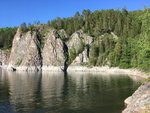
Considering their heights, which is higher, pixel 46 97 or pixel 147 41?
pixel 147 41

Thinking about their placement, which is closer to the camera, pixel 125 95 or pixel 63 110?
pixel 63 110

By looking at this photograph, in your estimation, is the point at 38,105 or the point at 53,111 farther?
the point at 38,105

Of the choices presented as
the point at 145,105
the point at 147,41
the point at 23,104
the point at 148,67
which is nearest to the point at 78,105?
the point at 23,104

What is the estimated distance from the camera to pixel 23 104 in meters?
77.8

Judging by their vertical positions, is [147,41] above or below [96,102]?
above

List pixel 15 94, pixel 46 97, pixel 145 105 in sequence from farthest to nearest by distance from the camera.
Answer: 1. pixel 15 94
2. pixel 46 97
3. pixel 145 105

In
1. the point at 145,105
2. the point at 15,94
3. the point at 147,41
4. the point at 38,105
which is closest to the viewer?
the point at 145,105

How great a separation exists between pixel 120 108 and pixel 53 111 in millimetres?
13736

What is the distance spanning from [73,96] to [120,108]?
23547 mm

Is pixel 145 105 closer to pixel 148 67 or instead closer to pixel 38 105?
pixel 38 105

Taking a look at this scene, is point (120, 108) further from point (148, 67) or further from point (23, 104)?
point (148, 67)

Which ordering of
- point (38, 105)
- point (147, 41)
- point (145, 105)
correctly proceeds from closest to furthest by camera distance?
1. point (145, 105)
2. point (38, 105)
3. point (147, 41)

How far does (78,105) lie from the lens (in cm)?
7606

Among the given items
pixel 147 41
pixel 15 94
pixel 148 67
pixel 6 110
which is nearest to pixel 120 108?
pixel 6 110
